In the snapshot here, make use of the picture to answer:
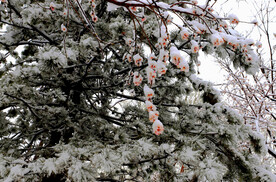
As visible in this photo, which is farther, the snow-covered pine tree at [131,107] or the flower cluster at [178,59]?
the snow-covered pine tree at [131,107]

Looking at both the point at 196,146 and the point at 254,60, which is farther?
the point at 196,146

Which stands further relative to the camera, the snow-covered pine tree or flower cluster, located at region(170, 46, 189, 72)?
the snow-covered pine tree

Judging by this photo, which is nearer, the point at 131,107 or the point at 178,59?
the point at 178,59

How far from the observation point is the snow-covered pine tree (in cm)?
150

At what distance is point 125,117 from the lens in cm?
375

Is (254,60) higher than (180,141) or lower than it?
higher

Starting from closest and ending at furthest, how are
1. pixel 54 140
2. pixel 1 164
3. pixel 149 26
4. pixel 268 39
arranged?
pixel 1 164 → pixel 149 26 → pixel 54 140 → pixel 268 39

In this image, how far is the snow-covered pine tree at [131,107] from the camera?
1.50 meters

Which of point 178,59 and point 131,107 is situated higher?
point 131,107

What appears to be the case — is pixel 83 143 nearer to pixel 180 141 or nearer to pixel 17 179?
pixel 17 179

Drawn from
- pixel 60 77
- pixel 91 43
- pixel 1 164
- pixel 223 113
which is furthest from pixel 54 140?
pixel 223 113

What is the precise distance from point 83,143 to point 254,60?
2296mm

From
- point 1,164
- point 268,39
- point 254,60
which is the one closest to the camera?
point 254,60

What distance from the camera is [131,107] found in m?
3.83
